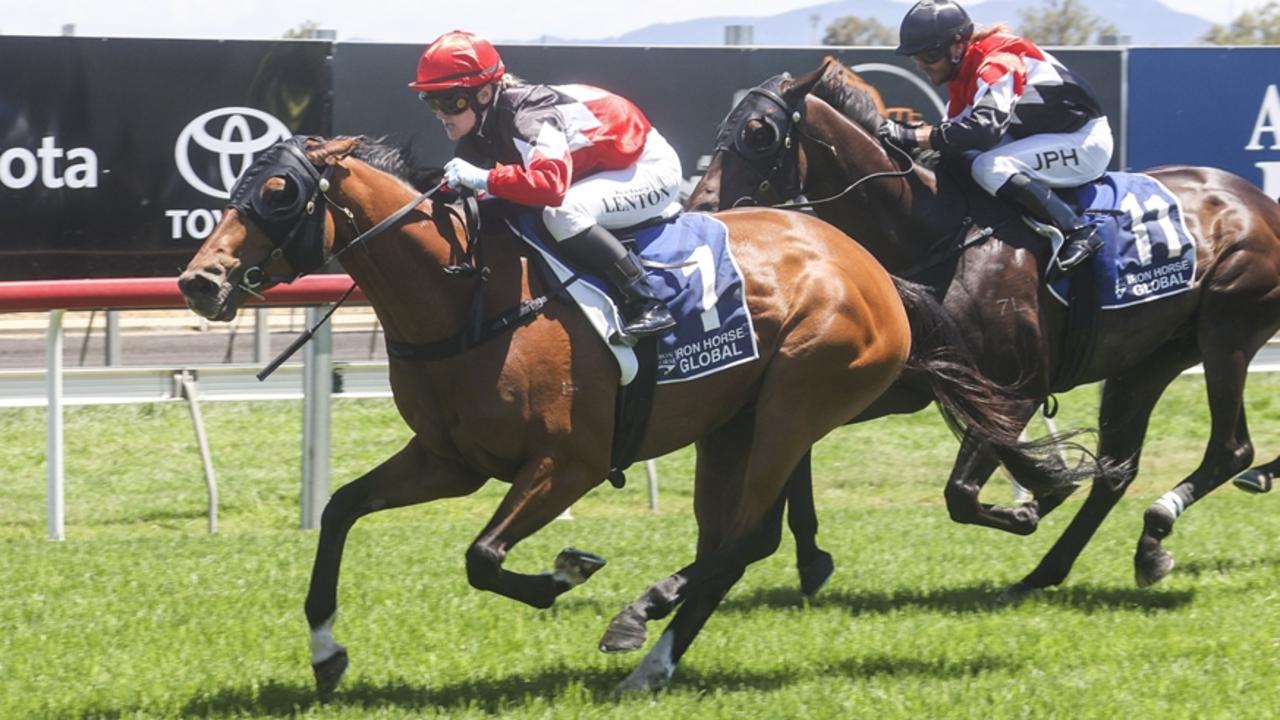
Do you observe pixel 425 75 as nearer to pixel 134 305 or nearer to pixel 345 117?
pixel 134 305

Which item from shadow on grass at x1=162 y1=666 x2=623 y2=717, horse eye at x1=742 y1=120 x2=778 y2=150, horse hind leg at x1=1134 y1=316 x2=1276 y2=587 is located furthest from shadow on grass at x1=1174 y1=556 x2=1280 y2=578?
shadow on grass at x1=162 y1=666 x2=623 y2=717

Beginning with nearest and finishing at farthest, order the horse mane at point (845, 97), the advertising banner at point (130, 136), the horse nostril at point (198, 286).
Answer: the horse nostril at point (198, 286)
the horse mane at point (845, 97)
the advertising banner at point (130, 136)

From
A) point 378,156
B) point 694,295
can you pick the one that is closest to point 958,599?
point 694,295

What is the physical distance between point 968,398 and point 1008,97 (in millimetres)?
1226

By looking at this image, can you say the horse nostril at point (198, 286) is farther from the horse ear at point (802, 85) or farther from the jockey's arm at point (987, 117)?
the jockey's arm at point (987, 117)

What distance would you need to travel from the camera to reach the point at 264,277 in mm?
4730

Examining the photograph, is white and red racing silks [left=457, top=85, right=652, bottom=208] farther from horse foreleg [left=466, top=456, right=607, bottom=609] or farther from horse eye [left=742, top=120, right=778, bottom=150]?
horse eye [left=742, top=120, right=778, bottom=150]

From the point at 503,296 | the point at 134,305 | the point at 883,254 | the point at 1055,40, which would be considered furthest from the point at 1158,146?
the point at 1055,40

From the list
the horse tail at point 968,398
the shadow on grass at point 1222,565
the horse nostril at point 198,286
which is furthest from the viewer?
the shadow on grass at point 1222,565

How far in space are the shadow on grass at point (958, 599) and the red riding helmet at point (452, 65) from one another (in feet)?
7.68

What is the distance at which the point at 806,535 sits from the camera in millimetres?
6598

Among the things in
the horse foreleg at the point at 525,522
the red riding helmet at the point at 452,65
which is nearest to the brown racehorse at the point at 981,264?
the red riding helmet at the point at 452,65

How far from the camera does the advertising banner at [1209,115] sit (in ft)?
40.8

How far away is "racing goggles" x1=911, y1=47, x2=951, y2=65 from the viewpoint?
260 inches
